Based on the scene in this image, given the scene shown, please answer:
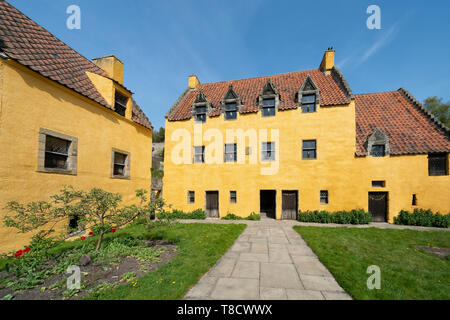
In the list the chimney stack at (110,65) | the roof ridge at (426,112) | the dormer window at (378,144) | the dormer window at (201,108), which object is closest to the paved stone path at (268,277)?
the dormer window at (378,144)

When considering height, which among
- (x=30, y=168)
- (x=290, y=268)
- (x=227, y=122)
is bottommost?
(x=290, y=268)

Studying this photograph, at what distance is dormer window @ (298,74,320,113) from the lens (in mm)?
13039

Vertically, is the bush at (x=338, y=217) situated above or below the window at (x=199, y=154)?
below

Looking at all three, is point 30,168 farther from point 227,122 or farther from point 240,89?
point 240,89

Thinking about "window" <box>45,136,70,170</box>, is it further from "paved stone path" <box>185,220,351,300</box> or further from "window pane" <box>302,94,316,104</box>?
"window pane" <box>302,94,316,104</box>

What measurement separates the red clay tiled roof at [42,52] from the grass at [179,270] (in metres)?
7.91

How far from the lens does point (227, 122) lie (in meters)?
14.2

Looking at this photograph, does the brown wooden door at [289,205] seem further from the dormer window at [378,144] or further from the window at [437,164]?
the window at [437,164]

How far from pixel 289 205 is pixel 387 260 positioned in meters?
7.40

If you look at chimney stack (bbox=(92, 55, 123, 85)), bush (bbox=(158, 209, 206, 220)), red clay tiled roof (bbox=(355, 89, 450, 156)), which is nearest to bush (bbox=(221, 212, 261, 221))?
bush (bbox=(158, 209, 206, 220))

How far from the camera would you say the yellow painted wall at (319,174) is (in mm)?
11825
